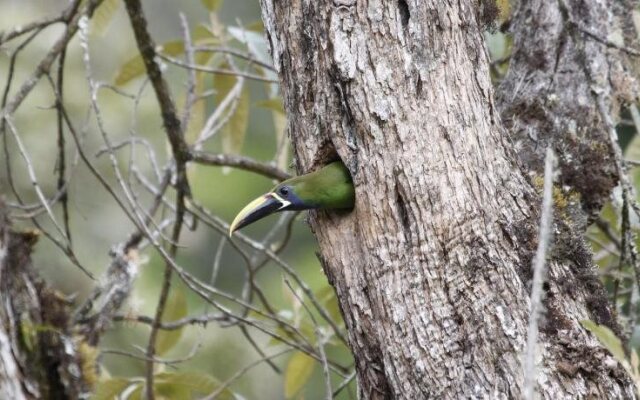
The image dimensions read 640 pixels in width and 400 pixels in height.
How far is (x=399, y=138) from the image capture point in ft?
10.9

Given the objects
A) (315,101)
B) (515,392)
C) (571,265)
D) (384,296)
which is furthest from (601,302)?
(315,101)

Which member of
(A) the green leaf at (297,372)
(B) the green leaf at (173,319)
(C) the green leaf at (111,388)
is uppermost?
(B) the green leaf at (173,319)

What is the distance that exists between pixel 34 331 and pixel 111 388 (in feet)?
5.58

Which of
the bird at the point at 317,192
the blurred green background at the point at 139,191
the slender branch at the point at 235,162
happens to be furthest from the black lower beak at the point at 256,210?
the blurred green background at the point at 139,191

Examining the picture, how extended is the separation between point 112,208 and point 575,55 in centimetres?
646

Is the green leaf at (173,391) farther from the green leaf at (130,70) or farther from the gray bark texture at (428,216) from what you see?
the gray bark texture at (428,216)

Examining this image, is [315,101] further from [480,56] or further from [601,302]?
[601,302]

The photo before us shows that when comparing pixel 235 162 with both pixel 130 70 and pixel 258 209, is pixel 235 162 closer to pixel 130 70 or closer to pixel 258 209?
pixel 130 70

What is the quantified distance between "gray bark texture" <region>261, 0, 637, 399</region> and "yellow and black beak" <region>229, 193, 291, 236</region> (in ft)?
0.66

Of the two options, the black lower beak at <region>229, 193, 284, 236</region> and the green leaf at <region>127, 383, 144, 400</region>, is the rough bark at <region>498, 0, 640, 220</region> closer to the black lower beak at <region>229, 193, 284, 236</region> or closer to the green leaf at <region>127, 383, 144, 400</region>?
the black lower beak at <region>229, 193, 284, 236</region>

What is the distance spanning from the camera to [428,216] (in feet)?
10.7

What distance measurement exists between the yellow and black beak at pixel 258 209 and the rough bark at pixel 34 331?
69cm

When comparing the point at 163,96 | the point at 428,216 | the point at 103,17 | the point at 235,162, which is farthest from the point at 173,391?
the point at 428,216

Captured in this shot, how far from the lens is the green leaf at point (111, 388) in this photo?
15.3 ft
